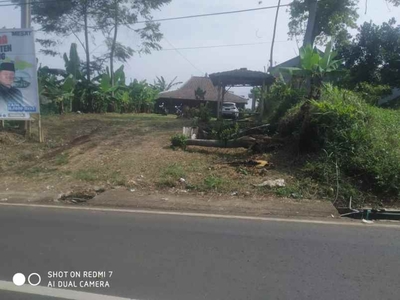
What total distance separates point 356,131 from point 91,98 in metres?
15.4

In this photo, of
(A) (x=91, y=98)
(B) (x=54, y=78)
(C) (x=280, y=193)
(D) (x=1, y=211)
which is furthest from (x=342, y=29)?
(D) (x=1, y=211)

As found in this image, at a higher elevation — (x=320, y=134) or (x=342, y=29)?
(x=342, y=29)

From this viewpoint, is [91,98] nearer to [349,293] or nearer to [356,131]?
[356,131]

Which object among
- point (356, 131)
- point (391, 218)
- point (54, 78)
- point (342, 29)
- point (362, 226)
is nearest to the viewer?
point (362, 226)

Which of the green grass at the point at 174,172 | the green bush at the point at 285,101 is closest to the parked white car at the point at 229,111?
the green bush at the point at 285,101

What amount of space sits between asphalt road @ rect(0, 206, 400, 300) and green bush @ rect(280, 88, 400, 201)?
2.08 m

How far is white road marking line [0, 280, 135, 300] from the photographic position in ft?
11.2

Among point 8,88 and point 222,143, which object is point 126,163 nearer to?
point 222,143

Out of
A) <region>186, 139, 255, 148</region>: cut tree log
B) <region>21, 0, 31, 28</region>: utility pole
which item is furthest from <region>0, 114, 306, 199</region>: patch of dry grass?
<region>21, 0, 31, 28</region>: utility pole

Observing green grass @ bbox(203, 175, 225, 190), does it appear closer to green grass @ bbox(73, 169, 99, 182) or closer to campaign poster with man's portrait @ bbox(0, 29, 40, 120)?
green grass @ bbox(73, 169, 99, 182)

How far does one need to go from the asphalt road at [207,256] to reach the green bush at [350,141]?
2075 millimetres

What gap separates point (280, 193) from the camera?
23.7 feet

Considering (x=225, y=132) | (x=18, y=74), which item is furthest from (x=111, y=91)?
(x=225, y=132)

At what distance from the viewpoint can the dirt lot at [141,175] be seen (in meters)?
7.06
